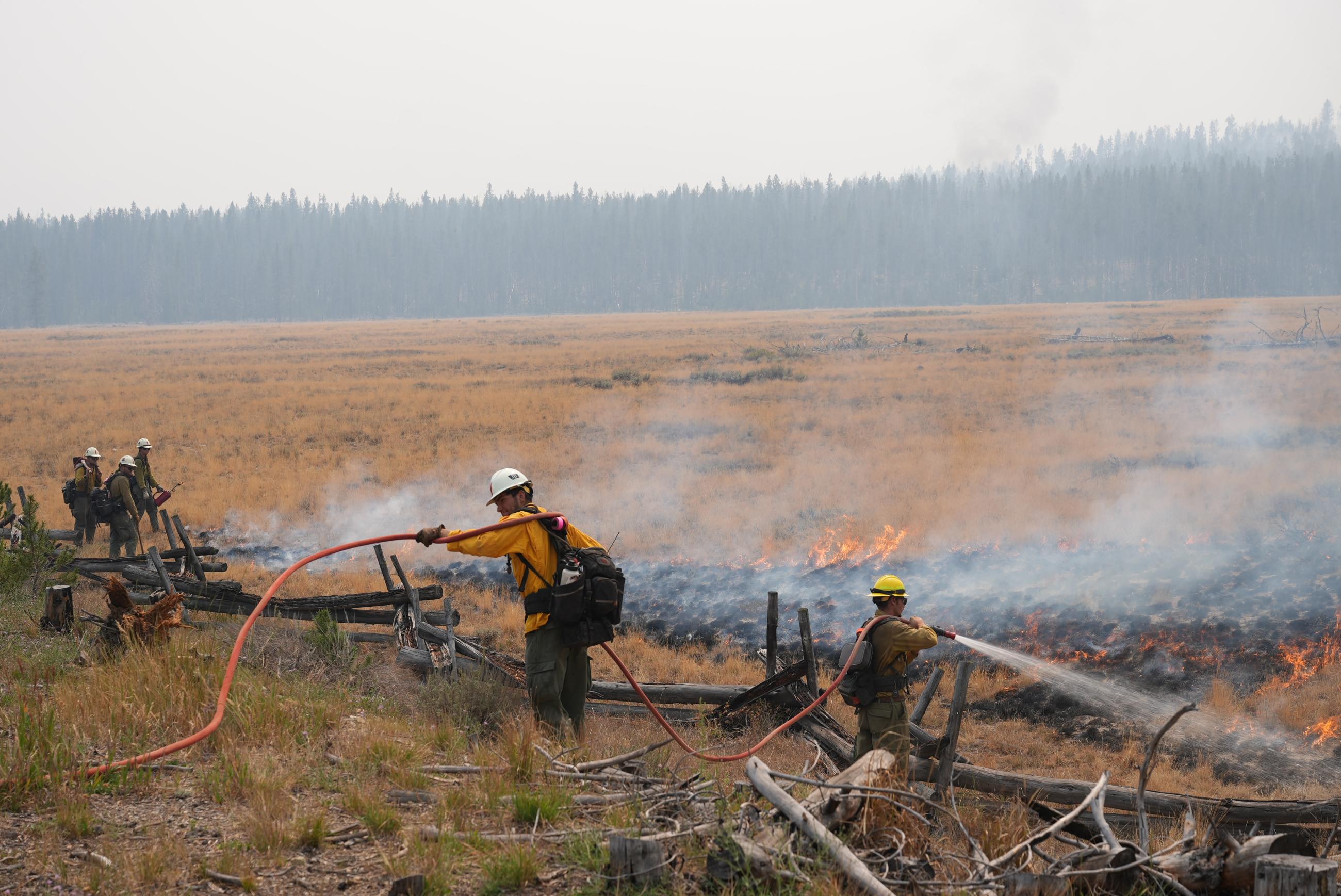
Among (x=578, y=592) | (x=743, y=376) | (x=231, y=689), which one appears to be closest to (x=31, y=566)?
(x=231, y=689)

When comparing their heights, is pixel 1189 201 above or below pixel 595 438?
above

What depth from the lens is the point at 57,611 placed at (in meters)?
8.55

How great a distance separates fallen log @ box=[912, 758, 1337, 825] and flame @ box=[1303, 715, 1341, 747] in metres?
3.06

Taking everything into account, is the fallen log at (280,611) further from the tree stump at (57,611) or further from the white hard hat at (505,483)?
the white hard hat at (505,483)

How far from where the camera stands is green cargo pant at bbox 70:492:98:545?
15.9m

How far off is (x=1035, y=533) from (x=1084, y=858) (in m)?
12.2

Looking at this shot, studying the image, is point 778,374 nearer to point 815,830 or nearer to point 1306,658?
point 1306,658

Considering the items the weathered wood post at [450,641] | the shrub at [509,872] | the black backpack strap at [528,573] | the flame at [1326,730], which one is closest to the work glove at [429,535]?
the black backpack strap at [528,573]

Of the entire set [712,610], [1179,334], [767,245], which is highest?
[767,245]

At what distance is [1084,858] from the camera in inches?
172

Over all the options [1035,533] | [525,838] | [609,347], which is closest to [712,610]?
[1035,533]

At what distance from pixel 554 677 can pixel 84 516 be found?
42.8ft

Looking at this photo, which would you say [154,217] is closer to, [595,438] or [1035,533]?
[595,438]

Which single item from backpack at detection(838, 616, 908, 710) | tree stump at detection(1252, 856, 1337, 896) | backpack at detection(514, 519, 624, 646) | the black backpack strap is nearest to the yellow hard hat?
backpack at detection(838, 616, 908, 710)
